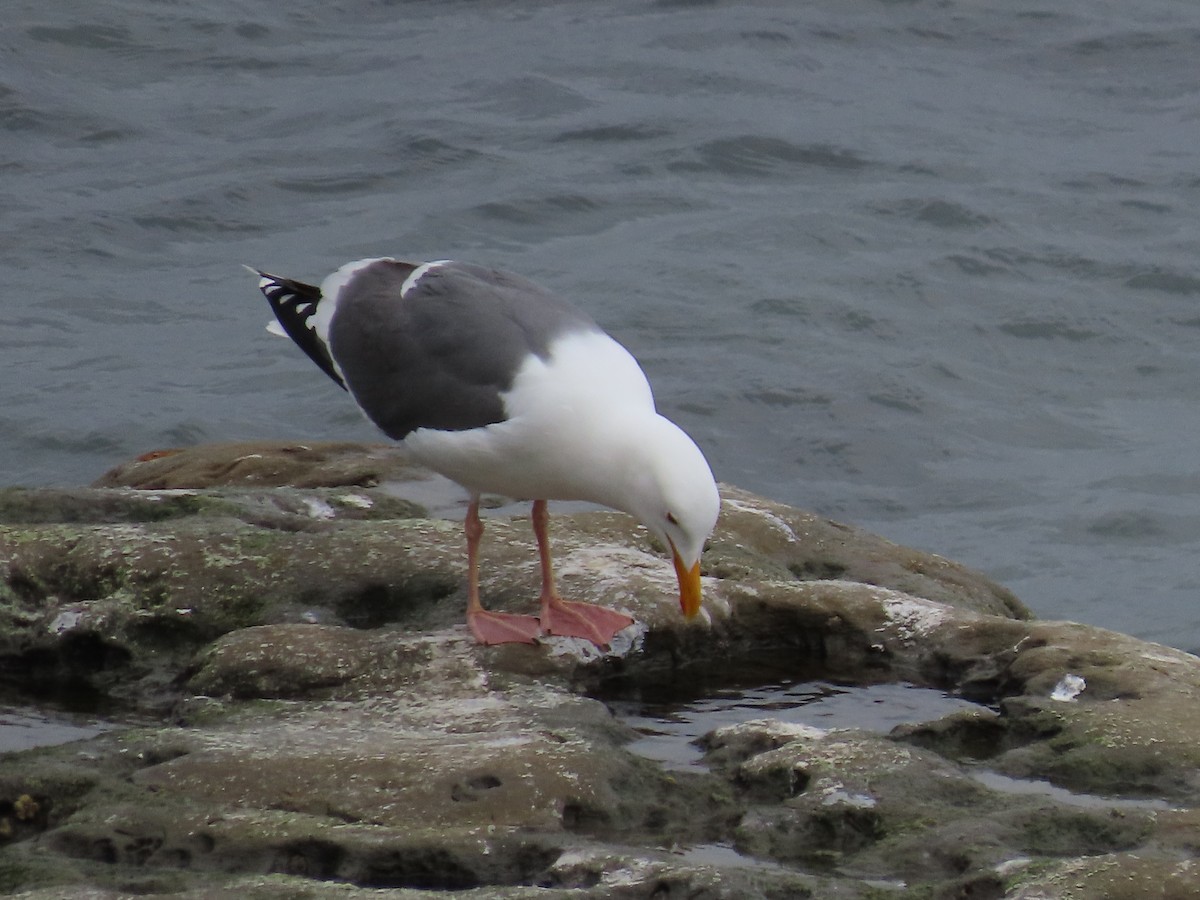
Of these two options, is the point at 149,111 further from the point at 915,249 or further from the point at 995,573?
the point at 995,573

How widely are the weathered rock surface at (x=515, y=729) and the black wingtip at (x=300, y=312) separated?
524mm

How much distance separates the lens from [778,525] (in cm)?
651

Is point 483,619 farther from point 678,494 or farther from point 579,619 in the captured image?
point 678,494

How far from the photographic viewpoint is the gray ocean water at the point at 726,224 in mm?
11836

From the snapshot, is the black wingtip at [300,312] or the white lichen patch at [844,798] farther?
the black wingtip at [300,312]

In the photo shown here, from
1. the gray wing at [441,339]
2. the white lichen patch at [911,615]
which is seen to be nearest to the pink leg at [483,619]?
the gray wing at [441,339]

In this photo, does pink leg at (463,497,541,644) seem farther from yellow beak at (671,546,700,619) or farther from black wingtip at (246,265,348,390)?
black wingtip at (246,265,348,390)

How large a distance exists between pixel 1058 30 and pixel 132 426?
34.7 feet

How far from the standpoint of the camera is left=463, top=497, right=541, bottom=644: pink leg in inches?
198

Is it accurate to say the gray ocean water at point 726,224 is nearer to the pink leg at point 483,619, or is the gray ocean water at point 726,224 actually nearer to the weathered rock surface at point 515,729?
the weathered rock surface at point 515,729

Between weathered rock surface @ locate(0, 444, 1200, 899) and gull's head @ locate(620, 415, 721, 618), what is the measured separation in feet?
0.89

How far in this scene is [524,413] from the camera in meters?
5.22

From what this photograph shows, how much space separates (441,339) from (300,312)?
49.8 inches

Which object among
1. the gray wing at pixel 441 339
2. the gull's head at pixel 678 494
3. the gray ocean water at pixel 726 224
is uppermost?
the gray wing at pixel 441 339
